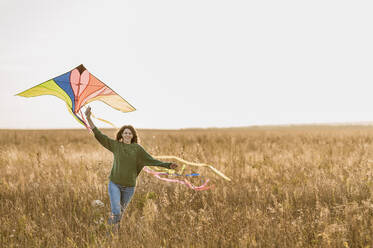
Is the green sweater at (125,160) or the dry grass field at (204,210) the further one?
the green sweater at (125,160)

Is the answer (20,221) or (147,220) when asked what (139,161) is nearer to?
(147,220)

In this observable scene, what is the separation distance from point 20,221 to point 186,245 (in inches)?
93.1

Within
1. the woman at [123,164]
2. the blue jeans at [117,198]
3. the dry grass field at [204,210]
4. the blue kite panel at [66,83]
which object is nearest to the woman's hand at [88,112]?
the woman at [123,164]

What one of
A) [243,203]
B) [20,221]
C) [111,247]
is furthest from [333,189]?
[20,221]

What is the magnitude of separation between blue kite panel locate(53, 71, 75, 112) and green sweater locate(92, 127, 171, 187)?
19.0 inches

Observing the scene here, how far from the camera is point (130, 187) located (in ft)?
11.2

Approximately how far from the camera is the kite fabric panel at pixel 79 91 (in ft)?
10.3

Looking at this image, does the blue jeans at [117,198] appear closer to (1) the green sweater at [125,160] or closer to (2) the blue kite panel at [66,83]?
(1) the green sweater at [125,160]

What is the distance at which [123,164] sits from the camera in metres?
3.29

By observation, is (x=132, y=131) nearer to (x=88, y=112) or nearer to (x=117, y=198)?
(x=88, y=112)

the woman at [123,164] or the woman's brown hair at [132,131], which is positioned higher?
the woman's brown hair at [132,131]

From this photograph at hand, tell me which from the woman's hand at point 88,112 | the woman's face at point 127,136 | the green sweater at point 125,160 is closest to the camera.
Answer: the woman's hand at point 88,112

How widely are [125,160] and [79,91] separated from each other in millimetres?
944

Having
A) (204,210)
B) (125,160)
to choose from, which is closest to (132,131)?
(125,160)
